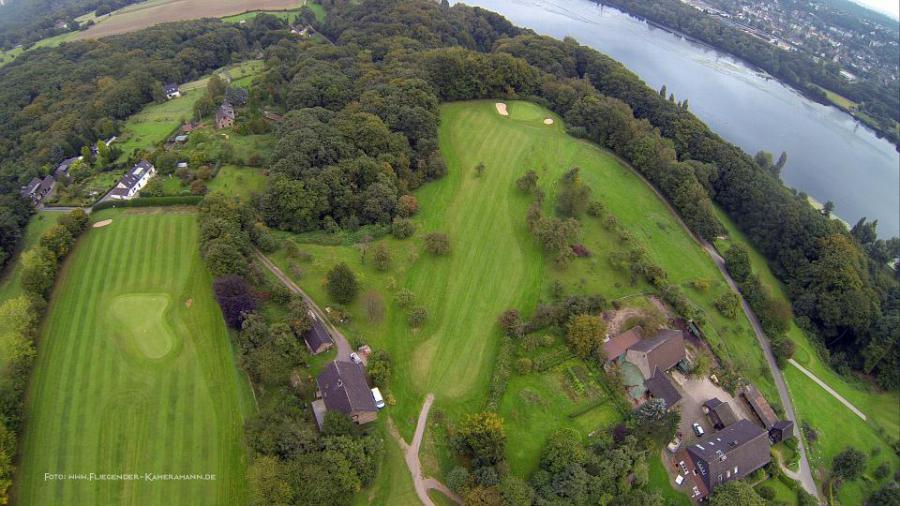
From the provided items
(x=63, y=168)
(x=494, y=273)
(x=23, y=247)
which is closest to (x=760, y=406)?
(x=494, y=273)

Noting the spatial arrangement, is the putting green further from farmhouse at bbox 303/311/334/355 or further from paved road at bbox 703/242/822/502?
paved road at bbox 703/242/822/502

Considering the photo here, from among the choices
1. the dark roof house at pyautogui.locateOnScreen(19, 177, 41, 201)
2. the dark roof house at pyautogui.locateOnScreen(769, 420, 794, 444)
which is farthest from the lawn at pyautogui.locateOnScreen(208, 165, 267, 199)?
the dark roof house at pyautogui.locateOnScreen(769, 420, 794, 444)

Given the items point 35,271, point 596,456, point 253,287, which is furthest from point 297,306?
point 596,456

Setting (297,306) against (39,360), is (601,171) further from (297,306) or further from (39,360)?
(39,360)

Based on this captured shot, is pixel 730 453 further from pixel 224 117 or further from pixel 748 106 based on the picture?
pixel 748 106

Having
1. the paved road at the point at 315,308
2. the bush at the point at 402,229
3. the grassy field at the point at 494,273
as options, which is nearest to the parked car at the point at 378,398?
the grassy field at the point at 494,273
